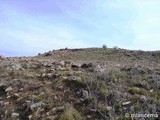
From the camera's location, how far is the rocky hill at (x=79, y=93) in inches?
261

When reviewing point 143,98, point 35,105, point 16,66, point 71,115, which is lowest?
point 71,115

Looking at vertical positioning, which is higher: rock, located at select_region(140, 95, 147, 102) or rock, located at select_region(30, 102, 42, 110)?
rock, located at select_region(140, 95, 147, 102)

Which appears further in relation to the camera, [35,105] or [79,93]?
[79,93]

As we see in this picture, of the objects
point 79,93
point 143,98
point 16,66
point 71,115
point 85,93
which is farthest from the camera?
point 16,66

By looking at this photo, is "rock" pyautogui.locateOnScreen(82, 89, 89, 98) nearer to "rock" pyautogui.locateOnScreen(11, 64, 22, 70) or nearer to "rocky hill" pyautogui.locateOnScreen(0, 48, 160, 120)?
"rocky hill" pyautogui.locateOnScreen(0, 48, 160, 120)

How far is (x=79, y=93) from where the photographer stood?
7.45 m

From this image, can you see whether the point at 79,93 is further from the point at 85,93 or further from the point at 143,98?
the point at 143,98

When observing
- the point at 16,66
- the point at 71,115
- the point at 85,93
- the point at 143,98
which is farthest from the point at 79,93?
the point at 16,66

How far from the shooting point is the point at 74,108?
691 centimetres

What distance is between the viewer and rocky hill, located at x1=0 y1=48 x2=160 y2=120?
21.7ft

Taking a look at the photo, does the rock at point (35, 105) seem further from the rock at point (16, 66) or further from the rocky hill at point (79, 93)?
the rock at point (16, 66)

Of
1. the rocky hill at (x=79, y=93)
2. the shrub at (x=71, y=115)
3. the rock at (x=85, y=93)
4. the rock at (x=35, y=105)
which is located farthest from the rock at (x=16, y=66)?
the shrub at (x=71, y=115)

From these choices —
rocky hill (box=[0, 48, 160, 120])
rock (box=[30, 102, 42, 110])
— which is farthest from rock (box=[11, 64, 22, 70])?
rock (box=[30, 102, 42, 110])

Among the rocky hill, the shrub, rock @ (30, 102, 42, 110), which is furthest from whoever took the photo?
rock @ (30, 102, 42, 110)
